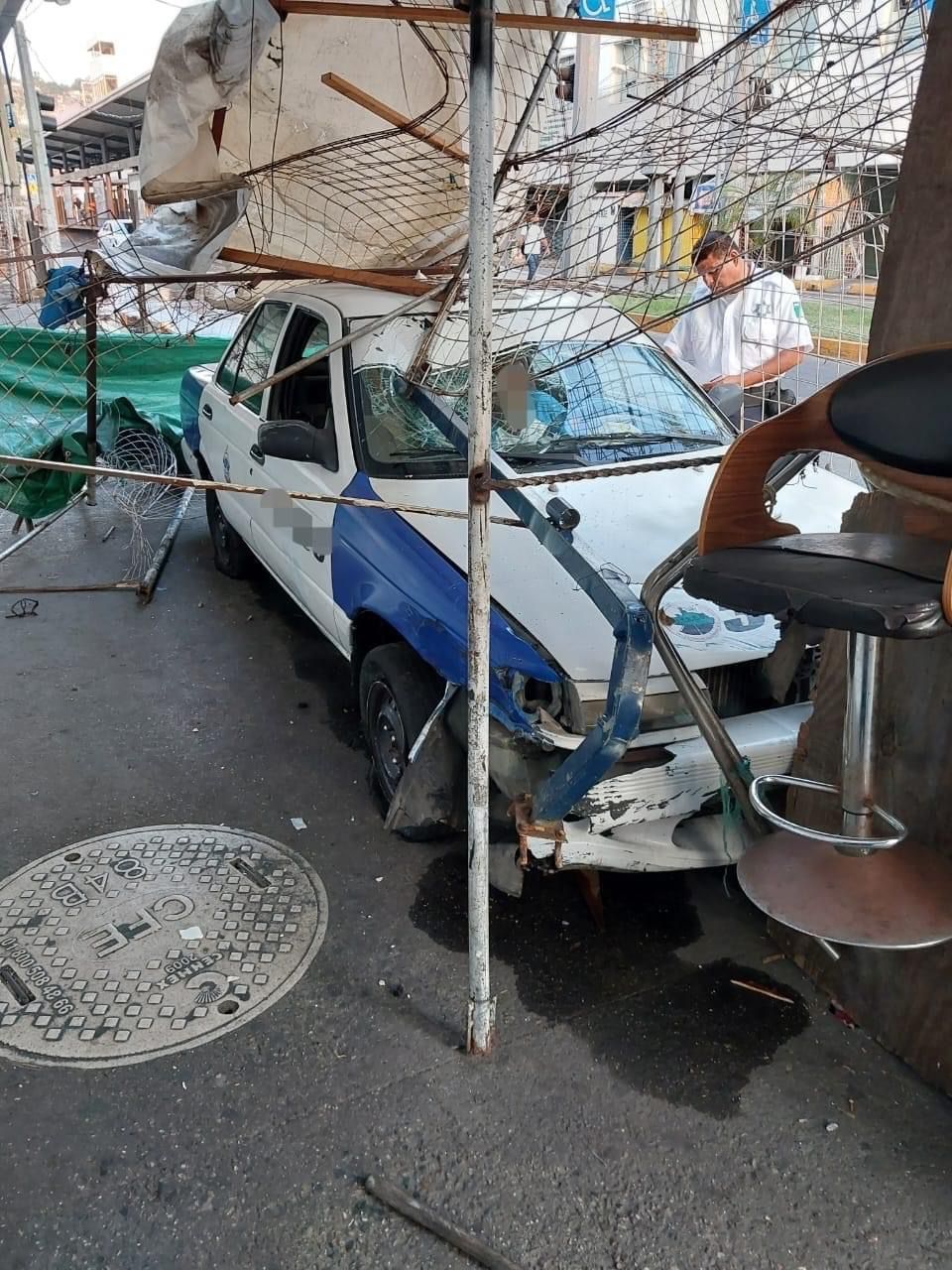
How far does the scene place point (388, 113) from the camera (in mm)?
3291

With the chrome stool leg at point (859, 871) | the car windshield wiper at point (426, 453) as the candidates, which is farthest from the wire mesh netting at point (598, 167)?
the chrome stool leg at point (859, 871)

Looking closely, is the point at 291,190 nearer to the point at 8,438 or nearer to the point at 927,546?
the point at 927,546

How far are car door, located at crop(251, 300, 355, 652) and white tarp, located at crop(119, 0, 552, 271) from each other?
0.42 metres

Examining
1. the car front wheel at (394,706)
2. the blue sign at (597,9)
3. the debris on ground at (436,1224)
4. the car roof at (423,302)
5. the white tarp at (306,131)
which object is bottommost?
the debris on ground at (436,1224)

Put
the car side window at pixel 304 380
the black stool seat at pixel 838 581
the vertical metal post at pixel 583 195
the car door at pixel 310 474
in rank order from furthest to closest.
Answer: the car side window at pixel 304 380 → the car door at pixel 310 474 → the vertical metal post at pixel 583 195 → the black stool seat at pixel 838 581

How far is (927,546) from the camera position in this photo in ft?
6.86

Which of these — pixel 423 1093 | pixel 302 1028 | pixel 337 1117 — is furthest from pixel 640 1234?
pixel 302 1028

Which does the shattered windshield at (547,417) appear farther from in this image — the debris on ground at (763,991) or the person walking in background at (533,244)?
the debris on ground at (763,991)

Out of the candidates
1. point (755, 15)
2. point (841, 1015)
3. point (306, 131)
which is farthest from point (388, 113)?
point (841, 1015)

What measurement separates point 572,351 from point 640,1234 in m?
3.11

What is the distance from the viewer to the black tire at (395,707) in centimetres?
326

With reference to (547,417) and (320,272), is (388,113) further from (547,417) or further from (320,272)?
(547,417)

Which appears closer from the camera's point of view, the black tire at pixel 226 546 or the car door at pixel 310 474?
the car door at pixel 310 474

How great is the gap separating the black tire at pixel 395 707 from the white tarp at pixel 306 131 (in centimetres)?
160
